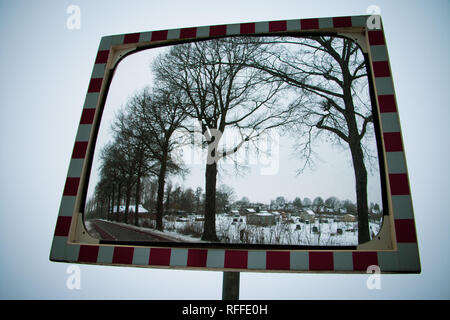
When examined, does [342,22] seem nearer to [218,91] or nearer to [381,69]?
[381,69]

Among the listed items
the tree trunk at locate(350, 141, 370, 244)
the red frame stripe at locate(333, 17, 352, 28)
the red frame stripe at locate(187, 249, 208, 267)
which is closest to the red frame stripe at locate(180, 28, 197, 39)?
the red frame stripe at locate(333, 17, 352, 28)

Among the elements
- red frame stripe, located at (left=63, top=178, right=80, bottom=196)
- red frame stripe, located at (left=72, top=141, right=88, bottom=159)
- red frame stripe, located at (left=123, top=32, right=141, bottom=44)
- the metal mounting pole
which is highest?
red frame stripe, located at (left=123, top=32, right=141, bottom=44)

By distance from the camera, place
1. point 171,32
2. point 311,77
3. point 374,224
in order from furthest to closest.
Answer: point 171,32 < point 311,77 < point 374,224

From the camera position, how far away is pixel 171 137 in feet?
3.60

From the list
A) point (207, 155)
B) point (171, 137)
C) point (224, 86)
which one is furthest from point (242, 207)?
point (224, 86)

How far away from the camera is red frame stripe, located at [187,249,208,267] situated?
88 centimetres

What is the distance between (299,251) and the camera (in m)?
0.86

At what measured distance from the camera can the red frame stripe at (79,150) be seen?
1.08 metres

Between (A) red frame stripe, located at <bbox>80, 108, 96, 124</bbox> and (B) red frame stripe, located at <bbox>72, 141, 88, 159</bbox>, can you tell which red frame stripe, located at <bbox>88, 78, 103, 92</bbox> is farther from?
(B) red frame stripe, located at <bbox>72, 141, 88, 159</bbox>

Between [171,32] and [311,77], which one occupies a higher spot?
[171,32]

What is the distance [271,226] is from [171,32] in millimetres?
1105

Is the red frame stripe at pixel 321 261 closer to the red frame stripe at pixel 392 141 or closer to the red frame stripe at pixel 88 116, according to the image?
the red frame stripe at pixel 392 141
